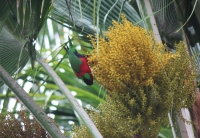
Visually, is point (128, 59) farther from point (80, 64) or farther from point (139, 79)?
point (80, 64)

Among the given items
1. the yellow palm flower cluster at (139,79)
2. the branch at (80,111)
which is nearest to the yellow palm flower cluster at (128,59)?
the yellow palm flower cluster at (139,79)

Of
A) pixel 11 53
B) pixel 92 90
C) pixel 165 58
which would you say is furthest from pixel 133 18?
pixel 92 90

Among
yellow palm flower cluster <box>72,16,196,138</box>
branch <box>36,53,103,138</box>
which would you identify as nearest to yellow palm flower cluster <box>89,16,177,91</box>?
yellow palm flower cluster <box>72,16,196,138</box>

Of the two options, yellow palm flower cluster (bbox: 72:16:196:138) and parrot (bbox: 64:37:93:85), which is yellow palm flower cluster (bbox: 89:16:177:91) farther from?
parrot (bbox: 64:37:93:85)

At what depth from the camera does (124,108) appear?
1674mm

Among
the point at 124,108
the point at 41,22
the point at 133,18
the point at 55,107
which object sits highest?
the point at 55,107

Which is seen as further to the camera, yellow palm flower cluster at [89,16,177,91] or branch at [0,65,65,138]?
branch at [0,65,65,138]

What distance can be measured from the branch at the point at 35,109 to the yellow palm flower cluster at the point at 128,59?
0.76 ft

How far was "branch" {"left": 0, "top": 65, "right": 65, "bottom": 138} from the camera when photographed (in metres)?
1.74

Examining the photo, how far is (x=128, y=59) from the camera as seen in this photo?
161 centimetres

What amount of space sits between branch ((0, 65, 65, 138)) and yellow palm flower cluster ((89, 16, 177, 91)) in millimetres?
232

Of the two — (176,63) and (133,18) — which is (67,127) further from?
(176,63)

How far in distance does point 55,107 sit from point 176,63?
2775mm

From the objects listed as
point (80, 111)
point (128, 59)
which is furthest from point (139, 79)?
point (80, 111)
